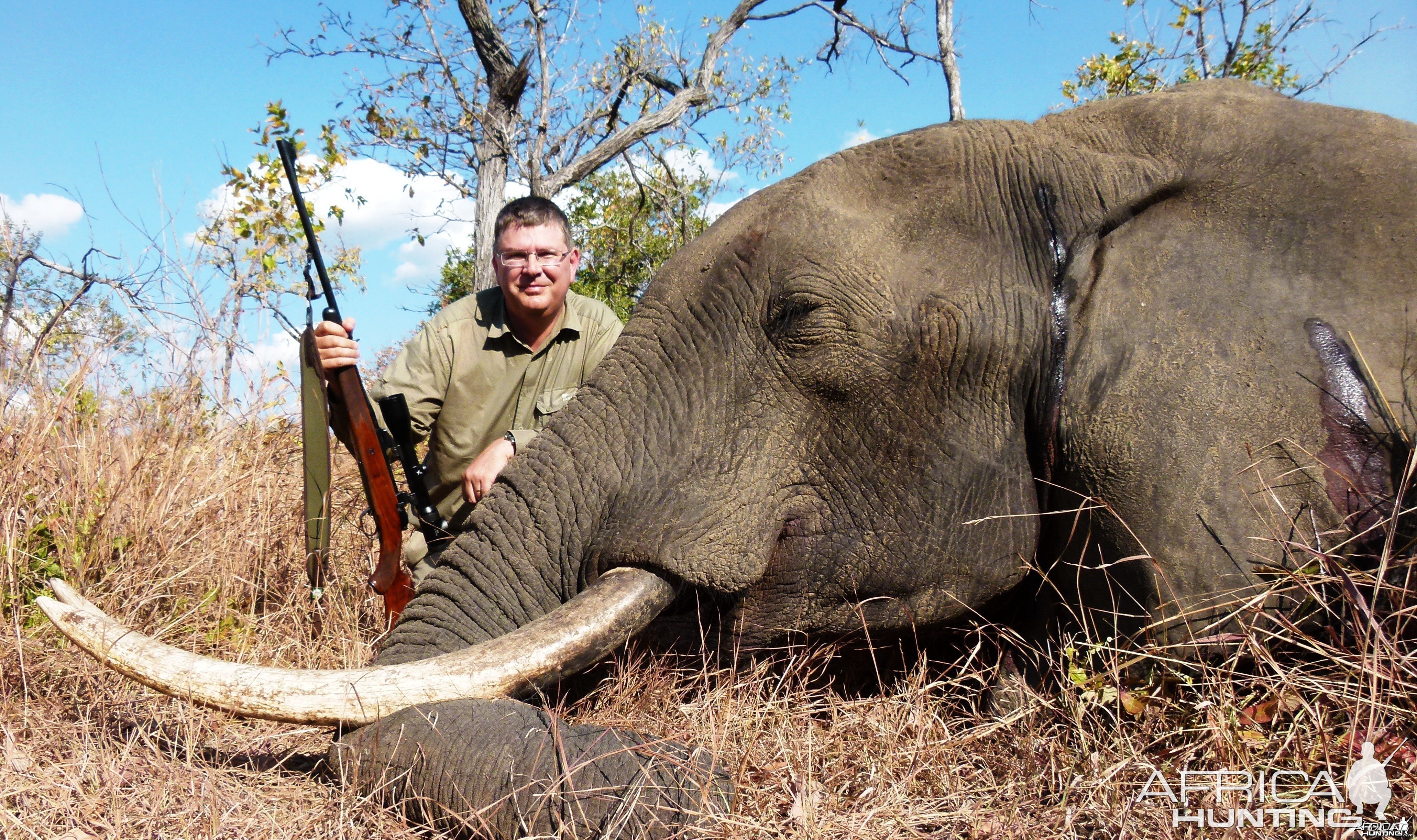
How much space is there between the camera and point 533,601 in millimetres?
Answer: 3059

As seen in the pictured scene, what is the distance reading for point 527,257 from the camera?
4.69 m

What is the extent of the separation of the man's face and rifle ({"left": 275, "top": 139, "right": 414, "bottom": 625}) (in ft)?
2.58

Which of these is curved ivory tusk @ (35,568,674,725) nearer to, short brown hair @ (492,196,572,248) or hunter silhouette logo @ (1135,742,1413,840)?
hunter silhouette logo @ (1135,742,1413,840)

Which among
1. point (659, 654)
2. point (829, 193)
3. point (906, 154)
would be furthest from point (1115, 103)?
point (659, 654)

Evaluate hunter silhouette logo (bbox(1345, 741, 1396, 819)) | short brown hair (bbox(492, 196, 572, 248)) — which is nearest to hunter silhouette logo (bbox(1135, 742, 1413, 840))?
hunter silhouette logo (bbox(1345, 741, 1396, 819))

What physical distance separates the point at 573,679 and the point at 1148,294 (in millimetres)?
1970

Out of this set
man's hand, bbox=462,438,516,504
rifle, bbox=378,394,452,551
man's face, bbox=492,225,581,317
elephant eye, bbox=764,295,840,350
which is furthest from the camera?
man's face, bbox=492,225,581,317

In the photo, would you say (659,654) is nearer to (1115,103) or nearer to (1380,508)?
(1380,508)

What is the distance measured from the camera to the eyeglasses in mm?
4688

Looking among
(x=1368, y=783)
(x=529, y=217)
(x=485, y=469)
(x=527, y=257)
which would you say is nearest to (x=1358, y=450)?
(x=1368, y=783)

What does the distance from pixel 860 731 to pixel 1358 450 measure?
4.94 feet

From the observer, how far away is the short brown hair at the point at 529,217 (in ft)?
15.7

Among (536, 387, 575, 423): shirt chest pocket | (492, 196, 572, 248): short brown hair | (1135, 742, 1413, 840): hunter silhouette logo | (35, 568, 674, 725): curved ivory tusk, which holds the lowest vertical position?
(1135, 742, 1413, 840): hunter silhouette logo

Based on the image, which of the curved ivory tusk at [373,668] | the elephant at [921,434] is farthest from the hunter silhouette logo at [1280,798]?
the curved ivory tusk at [373,668]
